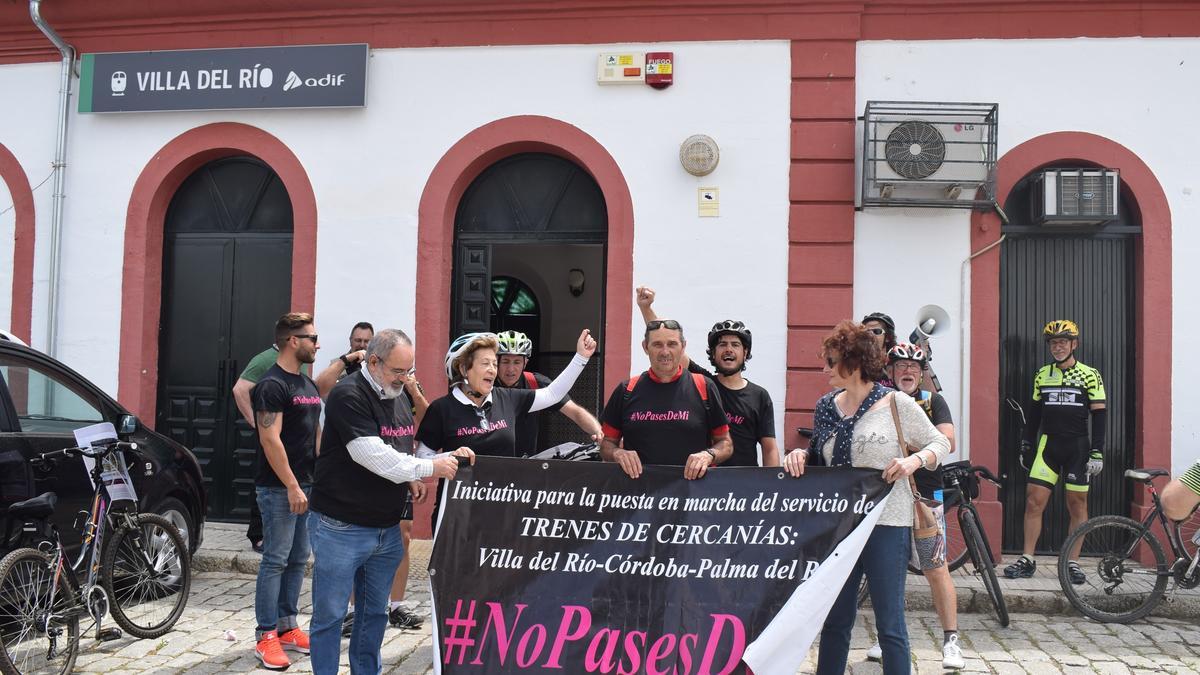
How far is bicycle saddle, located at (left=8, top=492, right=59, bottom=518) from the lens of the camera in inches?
188

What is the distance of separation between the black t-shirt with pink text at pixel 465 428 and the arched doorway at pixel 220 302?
467cm


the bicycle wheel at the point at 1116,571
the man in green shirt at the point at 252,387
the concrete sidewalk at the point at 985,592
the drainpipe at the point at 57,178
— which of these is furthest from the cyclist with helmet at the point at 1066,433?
the drainpipe at the point at 57,178

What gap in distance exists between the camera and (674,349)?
4.62 m

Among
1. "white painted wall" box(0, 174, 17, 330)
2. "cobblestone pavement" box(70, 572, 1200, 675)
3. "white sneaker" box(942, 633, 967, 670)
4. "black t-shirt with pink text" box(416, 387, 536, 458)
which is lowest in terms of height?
"cobblestone pavement" box(70, 572, 1200, 675)

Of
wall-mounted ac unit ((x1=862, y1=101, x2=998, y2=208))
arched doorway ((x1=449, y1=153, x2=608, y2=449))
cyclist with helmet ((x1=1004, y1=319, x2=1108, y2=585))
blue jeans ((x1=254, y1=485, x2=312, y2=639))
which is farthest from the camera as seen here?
arched doorway ((x1=449, y1=153, x2=608, y2=449))

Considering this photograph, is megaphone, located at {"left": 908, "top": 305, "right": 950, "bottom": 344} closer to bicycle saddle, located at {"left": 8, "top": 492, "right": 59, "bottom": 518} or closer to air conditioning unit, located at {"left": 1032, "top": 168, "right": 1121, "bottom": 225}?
air conditioning unit, located at {"left": 1032, "top": 168, "right": 1121, "bottom": 225}

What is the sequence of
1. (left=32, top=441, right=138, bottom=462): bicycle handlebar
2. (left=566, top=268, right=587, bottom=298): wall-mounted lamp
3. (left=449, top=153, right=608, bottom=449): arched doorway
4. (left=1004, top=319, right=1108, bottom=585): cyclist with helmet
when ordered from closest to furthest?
(left=32, top=441, right=138, bottom=462): bicycle handlebar, (left=1004, top=319, right=1108, bottom=585): cyclist with helmet, (left=449, top=153, right=608, bottom=449): arched doorway, (left=566, top=268, right=587, bottom=298): wall-mounted lamp

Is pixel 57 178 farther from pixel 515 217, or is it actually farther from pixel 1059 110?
pixel 1059 110

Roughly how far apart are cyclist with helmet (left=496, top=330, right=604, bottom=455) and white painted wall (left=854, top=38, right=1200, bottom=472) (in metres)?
3.18

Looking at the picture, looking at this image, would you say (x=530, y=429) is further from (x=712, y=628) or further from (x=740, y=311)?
(x=740, y=311)

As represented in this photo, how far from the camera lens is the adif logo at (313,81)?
26.8 feet

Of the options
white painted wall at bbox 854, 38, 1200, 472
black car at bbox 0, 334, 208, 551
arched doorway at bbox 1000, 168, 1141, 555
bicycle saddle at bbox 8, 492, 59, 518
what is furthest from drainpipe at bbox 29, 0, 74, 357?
arched doorway at bbox 1000, 168, 1141, 555

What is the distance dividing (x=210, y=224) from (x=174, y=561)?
4.24m

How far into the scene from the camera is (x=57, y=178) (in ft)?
28.1
